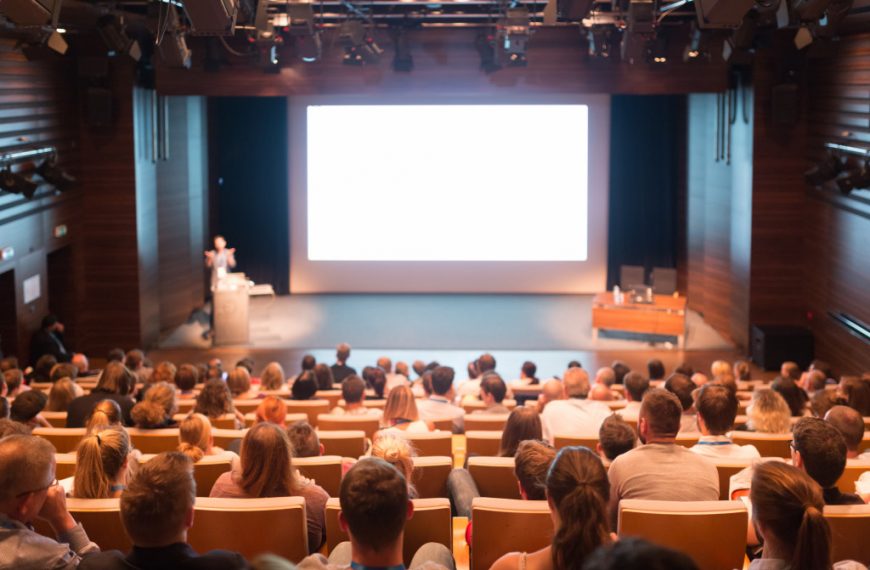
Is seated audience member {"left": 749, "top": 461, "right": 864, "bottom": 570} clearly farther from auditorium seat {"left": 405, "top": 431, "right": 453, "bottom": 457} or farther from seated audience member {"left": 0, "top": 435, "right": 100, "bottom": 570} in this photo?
auditorium seat {"left": 405, "top": 431, "right": 453, "bottom": 457}

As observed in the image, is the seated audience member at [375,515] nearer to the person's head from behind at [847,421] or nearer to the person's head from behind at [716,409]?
the person's head from behind at [716,409]

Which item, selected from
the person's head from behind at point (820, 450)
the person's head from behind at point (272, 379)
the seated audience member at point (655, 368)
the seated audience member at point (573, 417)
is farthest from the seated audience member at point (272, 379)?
the person's head from behind at point (820, 450)

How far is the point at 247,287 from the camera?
43.7ft

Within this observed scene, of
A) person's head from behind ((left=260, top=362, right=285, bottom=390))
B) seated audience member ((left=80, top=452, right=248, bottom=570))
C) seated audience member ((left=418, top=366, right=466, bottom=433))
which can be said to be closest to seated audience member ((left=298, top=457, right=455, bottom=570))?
seated audience member ((left=80, top=452, right=248, bottom=570))

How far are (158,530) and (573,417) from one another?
419cm

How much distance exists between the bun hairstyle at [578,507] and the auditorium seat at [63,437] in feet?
12.6

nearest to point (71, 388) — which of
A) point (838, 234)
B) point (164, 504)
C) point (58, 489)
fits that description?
point (58, 489)

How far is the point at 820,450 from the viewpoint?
376 centimetres

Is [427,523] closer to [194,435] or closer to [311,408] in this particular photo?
[194,435]

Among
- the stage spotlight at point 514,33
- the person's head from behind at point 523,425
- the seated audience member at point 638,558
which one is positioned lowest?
the person's head from behind at point 523,425

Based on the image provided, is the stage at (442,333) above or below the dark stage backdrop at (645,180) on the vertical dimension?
below

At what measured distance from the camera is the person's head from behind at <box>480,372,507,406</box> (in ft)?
24.6

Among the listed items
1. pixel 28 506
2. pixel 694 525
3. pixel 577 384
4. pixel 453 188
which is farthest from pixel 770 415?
pixel 453 188

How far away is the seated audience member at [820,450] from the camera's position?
3.76m
